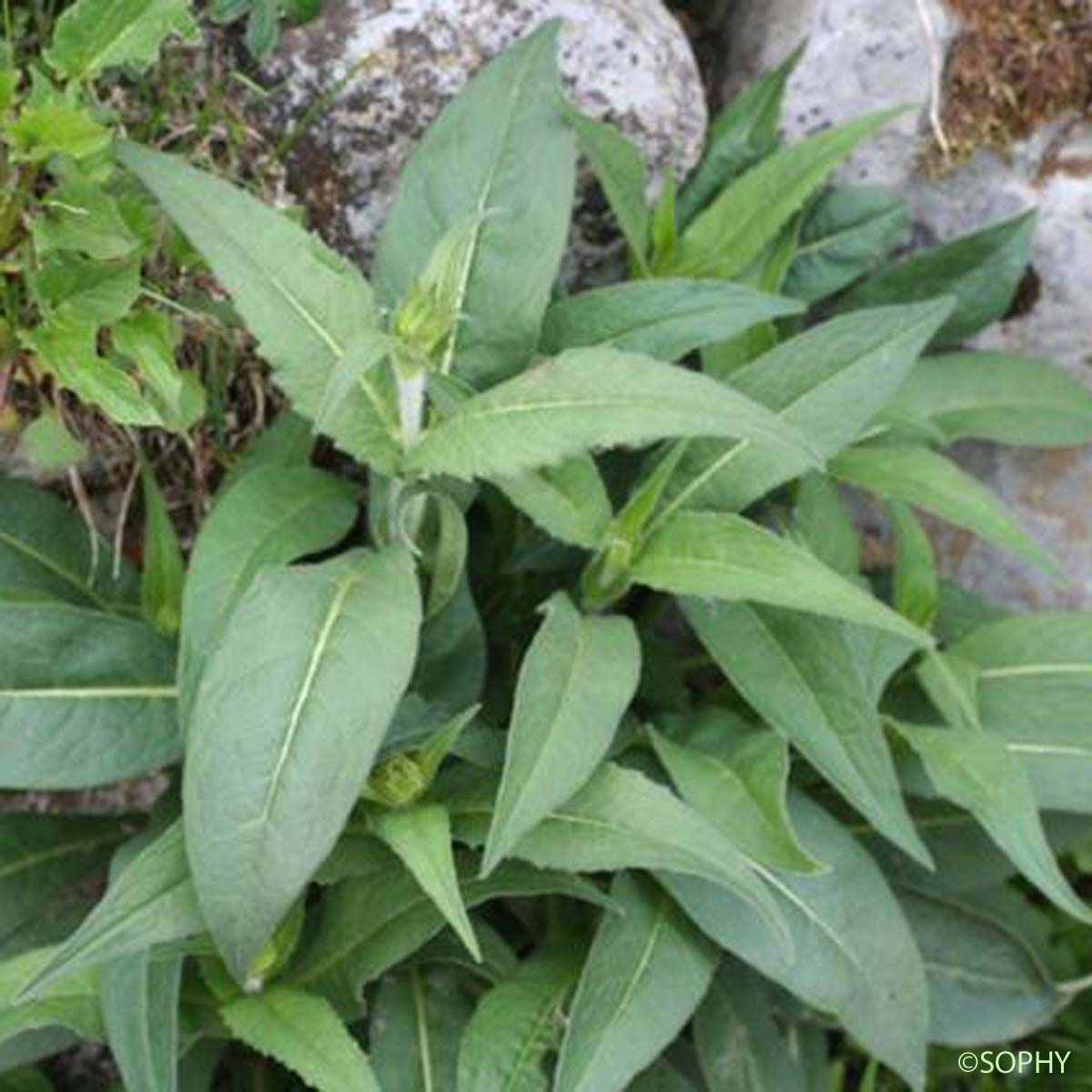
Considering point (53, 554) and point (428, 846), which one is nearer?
point (428, 846)

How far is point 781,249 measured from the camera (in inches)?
102

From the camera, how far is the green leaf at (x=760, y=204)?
2453 millimetres

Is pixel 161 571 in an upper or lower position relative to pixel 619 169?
lower

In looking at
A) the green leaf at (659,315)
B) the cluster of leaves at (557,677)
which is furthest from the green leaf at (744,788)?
the green leaf at (659,315)

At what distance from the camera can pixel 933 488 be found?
2.41 metres

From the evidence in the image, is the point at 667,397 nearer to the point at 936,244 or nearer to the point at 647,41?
the point at 647,41

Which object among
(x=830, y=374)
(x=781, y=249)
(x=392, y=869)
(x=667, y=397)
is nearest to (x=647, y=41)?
(x=781, y=249)

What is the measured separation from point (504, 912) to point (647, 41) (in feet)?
4.07

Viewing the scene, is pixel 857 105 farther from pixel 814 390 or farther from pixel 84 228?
pixel 84 228

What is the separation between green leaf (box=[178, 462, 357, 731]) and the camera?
198 centimetres

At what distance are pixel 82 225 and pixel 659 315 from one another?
0.71 metres

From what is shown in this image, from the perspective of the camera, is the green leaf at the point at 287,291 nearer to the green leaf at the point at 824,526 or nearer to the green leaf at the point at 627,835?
the green leaf at the point at 627,835

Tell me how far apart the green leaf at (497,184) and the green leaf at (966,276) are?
0.68 m

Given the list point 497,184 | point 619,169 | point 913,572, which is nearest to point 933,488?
point 913,572
